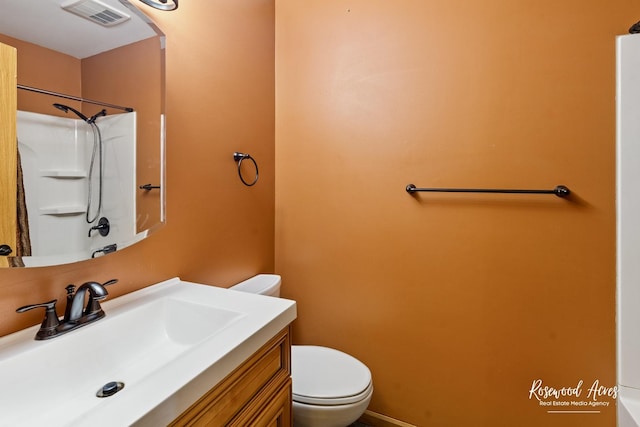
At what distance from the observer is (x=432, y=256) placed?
5.01 ft

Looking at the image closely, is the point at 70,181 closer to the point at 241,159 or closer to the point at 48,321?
the point at 48,321

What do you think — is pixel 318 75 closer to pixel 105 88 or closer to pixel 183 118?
pixel 183 118

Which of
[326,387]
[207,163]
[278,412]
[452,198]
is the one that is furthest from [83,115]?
[452,198]

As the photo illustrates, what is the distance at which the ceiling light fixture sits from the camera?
109cm

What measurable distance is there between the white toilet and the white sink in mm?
465

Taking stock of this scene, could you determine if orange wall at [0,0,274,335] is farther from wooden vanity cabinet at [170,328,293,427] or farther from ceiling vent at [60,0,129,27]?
wooden vanity cabinet at [170,328,293,427]

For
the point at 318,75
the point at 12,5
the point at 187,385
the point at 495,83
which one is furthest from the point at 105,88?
the point at 495,83

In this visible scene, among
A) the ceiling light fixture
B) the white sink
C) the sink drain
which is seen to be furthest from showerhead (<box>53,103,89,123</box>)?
the sink drain

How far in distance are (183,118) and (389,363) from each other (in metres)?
1.53

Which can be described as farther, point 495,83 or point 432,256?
point 432,256

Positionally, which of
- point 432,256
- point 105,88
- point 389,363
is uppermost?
→ point 105,88

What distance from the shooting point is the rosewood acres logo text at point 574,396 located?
4.18 ft

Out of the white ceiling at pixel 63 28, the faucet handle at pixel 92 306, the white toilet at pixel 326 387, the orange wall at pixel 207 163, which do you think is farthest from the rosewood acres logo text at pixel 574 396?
the white ceiling at pixel 63 28

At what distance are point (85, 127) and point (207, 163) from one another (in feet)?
1.57
